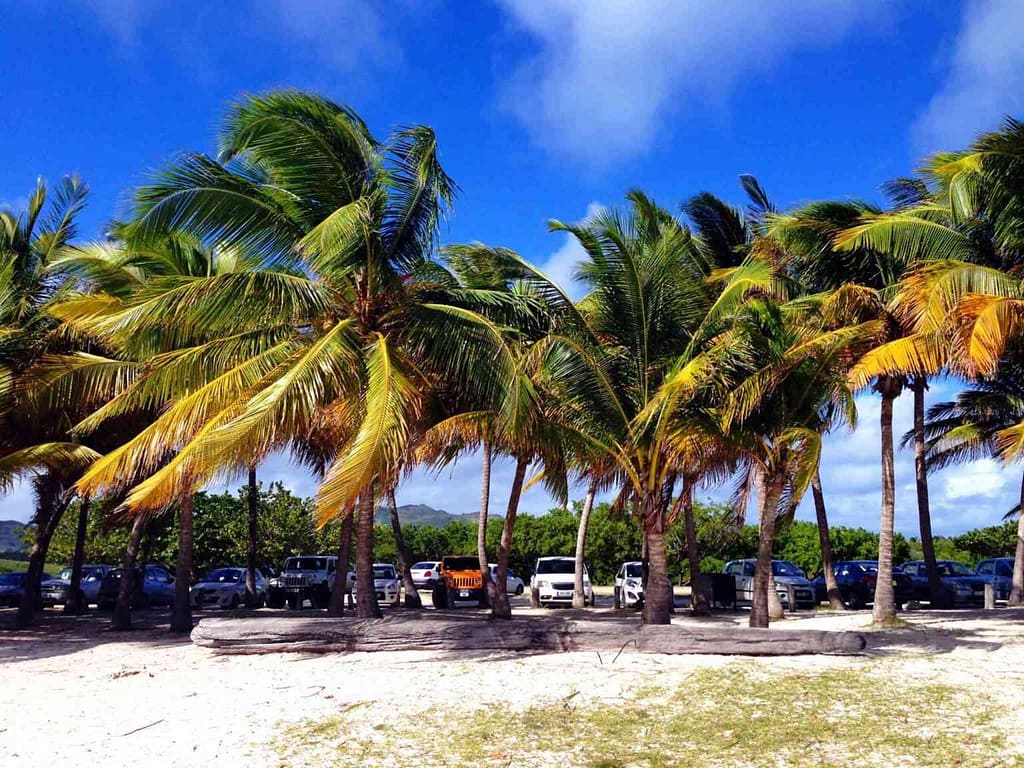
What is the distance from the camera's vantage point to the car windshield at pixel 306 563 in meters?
27.0

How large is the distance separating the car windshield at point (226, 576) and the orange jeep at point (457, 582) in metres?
6.10

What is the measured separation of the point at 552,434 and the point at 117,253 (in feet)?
30.1

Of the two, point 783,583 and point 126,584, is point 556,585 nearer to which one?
point 783,583

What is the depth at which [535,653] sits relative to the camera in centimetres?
1309

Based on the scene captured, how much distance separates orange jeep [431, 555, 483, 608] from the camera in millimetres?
27734

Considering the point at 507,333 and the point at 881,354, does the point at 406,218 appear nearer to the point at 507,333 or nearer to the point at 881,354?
the point at 507,333

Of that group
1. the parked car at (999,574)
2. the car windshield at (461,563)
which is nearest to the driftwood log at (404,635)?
the car windshield at (461,563)

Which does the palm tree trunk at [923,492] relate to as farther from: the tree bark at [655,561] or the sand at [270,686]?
the tree bark at [655,561]

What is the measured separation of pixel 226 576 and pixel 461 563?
7.30 m

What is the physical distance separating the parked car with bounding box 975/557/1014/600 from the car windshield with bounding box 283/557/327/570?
19.7 metres

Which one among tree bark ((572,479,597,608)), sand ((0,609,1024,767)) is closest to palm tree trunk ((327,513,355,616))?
sand ((0,609,1024,767))

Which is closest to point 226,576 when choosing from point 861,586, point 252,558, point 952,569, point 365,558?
point 252,558

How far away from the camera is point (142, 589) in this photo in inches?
1051

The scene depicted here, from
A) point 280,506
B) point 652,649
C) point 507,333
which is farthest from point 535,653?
point 280,506
